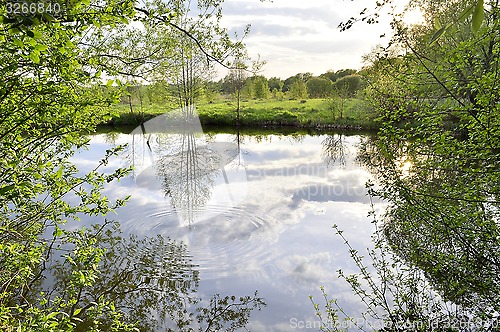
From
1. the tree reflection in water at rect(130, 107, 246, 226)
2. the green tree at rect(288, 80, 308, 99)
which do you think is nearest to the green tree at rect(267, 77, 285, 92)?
the green tree at rect(288, 80, 308, 99)

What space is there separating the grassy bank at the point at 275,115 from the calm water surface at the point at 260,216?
9.63 meters

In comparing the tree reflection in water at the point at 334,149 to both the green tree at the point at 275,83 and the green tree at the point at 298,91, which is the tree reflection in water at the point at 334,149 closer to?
the green tree at the point at 298,91

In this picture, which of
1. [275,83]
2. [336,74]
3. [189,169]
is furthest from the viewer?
[275,83]

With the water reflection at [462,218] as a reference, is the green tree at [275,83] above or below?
above

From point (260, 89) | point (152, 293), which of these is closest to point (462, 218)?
point (152, 293)

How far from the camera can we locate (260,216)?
9172 mm

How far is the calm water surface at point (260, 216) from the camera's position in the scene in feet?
20.2

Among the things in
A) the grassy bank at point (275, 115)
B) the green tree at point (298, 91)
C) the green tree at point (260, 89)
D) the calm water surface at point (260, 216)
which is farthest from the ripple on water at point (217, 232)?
the green tree at point (298, 91)

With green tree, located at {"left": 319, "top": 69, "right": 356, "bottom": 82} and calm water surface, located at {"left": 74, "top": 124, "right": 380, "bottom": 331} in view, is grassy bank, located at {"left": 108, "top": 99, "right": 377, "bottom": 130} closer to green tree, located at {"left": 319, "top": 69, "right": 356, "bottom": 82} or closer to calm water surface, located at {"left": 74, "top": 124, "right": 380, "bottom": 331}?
calm water surface, located at {"left": 74, "top": 124, "right": 380, "bottom": 331}

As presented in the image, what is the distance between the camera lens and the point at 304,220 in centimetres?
903

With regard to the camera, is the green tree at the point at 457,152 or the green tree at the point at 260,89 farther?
the green tree at the point at 260,89

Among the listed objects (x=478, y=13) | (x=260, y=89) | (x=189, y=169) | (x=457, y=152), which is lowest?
(x=189, y=169)

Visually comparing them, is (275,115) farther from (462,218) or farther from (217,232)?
(462,218)

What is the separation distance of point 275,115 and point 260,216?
2143cm
